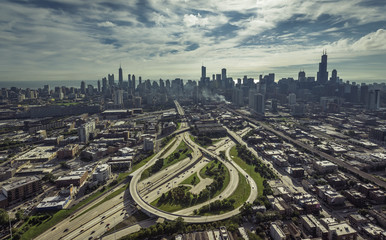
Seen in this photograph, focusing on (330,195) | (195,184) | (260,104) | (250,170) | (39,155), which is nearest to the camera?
(330,195)

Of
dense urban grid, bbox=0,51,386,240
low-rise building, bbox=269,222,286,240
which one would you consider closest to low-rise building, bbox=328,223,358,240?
dense urban grid, bbox=0,51,386,240

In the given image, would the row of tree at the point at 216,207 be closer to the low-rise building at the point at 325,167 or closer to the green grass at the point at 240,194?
the green grass at the point at 240,194

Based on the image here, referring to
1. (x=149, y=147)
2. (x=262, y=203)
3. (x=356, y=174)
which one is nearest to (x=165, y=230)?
(x=262, y=203)

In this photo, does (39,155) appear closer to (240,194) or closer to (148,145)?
(148,145)

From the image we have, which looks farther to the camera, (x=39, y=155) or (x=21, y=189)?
(x=39, y=155)

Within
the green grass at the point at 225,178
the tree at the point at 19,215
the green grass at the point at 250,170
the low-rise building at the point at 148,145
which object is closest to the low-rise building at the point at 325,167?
the green grass at the point at 250,170

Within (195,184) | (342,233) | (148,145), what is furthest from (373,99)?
(195,184)

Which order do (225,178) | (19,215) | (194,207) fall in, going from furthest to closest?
(225,178), (194,207), (19,215)

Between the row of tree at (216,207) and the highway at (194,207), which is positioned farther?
the row of tree at (216,207)

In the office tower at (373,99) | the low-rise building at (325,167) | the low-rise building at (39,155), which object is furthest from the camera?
the office tower at (373,99)
